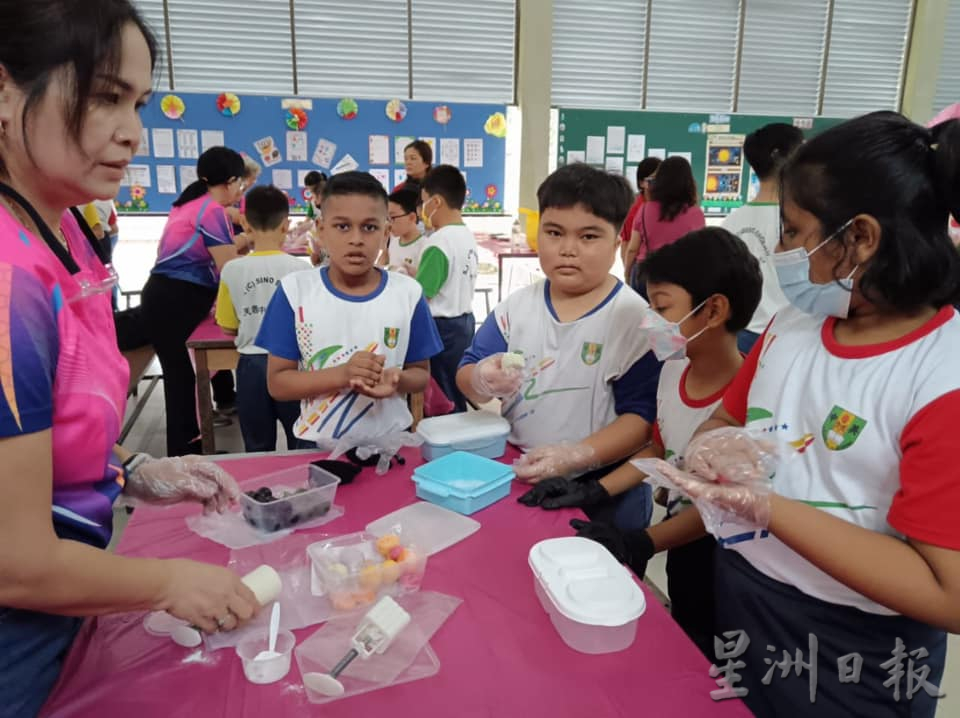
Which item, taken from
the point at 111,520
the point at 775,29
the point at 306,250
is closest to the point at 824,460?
the point at 111,520

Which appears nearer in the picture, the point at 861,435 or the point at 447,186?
the point at 861,435

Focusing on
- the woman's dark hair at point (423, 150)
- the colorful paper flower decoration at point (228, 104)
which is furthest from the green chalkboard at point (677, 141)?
the colorful paper flower decoration at point (228, 104)

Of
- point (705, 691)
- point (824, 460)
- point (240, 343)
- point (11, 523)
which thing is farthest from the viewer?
point (240, 343)

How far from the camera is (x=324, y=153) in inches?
248

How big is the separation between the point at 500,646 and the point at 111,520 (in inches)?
21.8

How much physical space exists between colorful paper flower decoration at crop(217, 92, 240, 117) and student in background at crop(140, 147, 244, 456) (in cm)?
295

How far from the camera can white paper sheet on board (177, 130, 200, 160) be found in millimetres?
5973

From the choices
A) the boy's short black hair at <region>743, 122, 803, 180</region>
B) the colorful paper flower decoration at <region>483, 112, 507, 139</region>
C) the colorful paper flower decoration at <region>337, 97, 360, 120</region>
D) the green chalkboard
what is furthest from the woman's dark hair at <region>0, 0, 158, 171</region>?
the green chalkboard

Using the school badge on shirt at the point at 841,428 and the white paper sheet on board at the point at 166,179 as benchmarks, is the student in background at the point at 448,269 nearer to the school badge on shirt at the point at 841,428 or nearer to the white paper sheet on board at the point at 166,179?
the school badge on shirt at the point at 841,428

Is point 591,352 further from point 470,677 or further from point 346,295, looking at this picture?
point 470,677

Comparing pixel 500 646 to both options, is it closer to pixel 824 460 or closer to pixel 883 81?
pixel 824 460

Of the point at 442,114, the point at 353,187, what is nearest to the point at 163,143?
the point at 442,114

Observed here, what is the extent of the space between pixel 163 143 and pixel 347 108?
1695 mm

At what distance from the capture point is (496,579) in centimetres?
108
